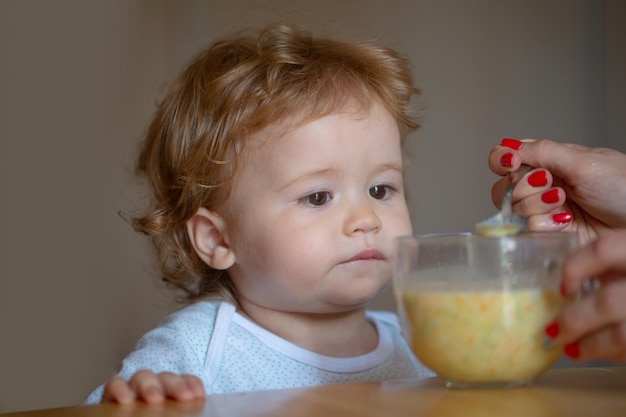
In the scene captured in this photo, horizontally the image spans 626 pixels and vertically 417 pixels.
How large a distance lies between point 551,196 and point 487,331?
573mm

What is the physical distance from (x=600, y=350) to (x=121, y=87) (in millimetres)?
2596

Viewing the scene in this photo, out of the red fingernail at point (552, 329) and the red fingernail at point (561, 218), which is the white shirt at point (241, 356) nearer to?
the red fingernail at point (561, 218)

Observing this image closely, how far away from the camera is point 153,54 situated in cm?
331

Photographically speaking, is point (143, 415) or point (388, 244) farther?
point (388, 244)

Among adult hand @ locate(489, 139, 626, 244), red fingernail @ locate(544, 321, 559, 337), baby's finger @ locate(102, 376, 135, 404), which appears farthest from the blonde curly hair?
red fingernail @ locate(544, 321, 559, 337)

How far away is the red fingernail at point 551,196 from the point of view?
50.1 inches

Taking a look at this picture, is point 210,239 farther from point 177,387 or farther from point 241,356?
point 177,387

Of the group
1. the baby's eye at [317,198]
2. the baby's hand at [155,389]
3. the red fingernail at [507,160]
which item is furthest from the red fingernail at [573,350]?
the baby's eye at [317,198]

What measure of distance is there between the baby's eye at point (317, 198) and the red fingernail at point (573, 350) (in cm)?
66

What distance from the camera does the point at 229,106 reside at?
1.49m

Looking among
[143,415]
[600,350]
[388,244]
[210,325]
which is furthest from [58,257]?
[600,350]

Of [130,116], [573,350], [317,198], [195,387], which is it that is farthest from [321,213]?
[130,116]

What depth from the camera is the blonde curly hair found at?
1465 mm

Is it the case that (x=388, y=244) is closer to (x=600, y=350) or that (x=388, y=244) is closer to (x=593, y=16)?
(x=600, y=350)
